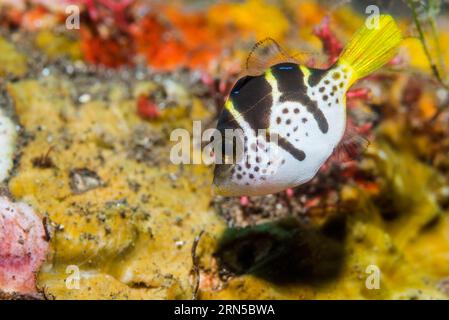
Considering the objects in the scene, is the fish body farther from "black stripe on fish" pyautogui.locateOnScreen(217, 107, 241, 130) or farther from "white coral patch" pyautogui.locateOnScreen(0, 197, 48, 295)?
"white coral patch" pyautogui.locateOnScreen(0, 197, 48, 295)

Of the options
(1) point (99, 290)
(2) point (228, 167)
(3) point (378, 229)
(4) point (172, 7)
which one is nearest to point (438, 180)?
(3) point (378, 229)

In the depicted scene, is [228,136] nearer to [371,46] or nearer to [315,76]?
[315,76]

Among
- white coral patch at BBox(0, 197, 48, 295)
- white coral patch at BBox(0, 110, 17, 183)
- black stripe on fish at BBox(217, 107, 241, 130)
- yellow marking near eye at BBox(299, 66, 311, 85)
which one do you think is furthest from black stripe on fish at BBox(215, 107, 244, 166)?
white coral patch at BBox(0, 110, 17, 183)

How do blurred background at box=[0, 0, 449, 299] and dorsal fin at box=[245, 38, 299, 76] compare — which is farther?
blurred background at box=[0, 0, 449, 299]

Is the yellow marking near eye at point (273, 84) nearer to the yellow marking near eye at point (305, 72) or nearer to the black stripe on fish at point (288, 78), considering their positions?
the black stripe on fish at point (288, 78)

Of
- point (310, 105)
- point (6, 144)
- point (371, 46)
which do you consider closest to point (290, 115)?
point (310, 105)

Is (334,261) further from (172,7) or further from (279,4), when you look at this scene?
(172,7)
